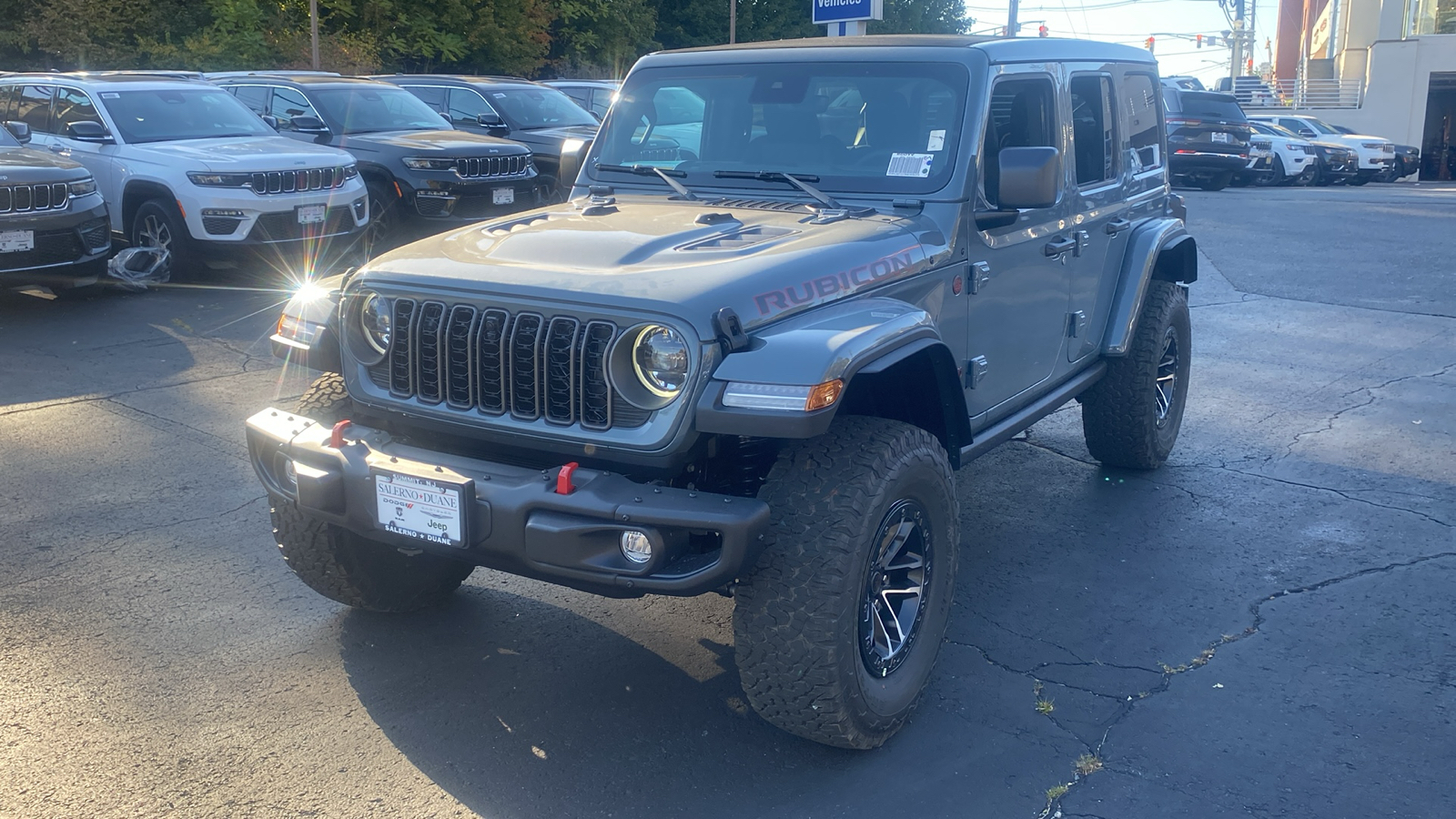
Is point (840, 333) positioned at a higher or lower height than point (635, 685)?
higher

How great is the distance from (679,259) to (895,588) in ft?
3.80

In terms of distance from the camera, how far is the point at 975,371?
430 cm

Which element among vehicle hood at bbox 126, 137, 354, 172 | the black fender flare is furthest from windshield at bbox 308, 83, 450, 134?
the black fender flare

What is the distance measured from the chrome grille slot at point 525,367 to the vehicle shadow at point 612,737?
969 millimetres

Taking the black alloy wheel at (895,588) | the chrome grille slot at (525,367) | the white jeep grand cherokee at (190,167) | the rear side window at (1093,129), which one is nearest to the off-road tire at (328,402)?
the chrome grille slot at (525,367)

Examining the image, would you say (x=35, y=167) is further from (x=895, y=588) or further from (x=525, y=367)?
(x=895, y=588)

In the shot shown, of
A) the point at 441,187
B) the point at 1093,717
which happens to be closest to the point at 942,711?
the point at 1093,717

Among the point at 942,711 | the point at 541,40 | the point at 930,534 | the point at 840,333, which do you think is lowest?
the point at 942,711

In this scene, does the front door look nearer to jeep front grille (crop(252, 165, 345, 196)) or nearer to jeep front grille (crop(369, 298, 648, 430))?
jeep front grille (crop(369, 298, 648, 430))

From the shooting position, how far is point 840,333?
3.31 m

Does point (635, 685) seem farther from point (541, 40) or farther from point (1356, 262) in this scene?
point (541, 40)

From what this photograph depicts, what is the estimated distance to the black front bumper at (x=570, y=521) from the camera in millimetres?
3018

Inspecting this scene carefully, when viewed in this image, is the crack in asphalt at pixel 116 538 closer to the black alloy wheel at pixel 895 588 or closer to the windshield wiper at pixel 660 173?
the windshield wiper at pixel 660 173

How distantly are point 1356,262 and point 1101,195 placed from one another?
9.69 metres
